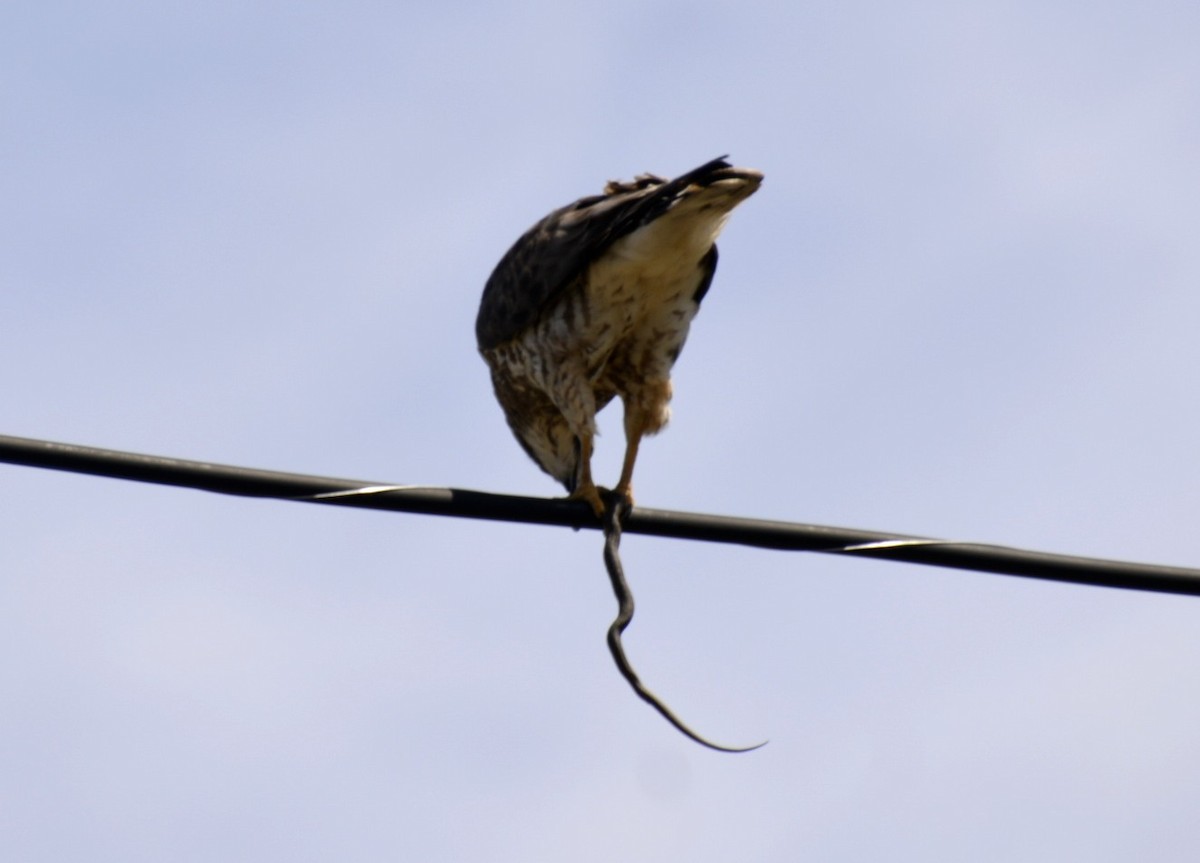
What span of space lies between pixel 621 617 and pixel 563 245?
2.56 meters

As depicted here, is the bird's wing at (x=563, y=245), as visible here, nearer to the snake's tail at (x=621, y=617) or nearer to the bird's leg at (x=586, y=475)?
the bird's leg at (x=586, y=475)

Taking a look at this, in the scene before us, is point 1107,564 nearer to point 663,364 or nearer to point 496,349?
point 663,364

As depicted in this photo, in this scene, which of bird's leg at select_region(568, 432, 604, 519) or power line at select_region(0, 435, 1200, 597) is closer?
power line at select_region(0, 435, 1200, 597)

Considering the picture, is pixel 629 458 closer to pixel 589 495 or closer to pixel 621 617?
pixel 589 495

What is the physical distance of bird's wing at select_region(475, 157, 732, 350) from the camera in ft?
20.0

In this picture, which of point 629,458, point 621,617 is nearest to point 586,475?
point 629,458

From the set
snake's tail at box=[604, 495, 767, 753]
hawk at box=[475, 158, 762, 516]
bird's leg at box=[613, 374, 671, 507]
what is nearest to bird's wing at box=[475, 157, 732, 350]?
hawk at box=[475, 158, 762, 516]

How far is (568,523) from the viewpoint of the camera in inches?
185

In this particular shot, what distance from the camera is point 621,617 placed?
429cm

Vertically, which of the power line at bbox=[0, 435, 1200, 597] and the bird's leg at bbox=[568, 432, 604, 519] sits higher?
the bird's leg at bbox=[568, 432, 604, 519]

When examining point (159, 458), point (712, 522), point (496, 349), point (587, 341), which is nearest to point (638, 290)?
point (587, 341)

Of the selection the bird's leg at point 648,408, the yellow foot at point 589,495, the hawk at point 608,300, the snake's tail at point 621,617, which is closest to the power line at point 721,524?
the snake's tail at point 621,617

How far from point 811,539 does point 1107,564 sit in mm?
696

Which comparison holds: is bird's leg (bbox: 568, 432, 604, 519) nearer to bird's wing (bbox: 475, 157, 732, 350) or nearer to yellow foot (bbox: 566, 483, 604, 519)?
yellow foot (bbox: 566, 483, 604, 519)
